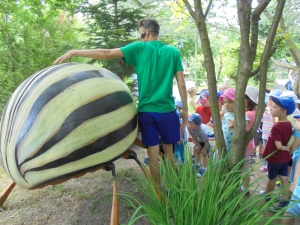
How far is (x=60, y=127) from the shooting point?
5.77 feet

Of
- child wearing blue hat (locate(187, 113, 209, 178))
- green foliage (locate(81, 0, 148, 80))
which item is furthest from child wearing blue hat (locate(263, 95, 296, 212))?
green foliage (locate(81, 0, 148, 80))

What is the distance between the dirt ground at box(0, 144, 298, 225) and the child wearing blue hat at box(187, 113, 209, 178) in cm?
110

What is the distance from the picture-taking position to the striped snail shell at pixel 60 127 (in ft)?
5.69

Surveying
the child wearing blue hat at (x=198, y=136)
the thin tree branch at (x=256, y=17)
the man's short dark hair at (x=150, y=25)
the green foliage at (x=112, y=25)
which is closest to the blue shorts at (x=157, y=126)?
the man's short dark hair at (x=150, y=25)

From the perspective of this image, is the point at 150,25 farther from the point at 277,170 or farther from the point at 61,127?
the point at 277,170

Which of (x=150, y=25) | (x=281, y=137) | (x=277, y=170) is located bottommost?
(x=277, y=170)

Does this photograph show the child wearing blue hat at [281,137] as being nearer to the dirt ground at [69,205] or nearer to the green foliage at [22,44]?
the dirt ground at [69,205]

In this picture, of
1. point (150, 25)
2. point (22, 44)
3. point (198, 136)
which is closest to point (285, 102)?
point (198, 136)

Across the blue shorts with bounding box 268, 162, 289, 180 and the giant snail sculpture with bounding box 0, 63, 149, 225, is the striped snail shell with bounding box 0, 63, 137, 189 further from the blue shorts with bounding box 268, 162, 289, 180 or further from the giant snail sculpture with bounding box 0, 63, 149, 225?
the blue shorts with bounding box 268, 162, 289, 180

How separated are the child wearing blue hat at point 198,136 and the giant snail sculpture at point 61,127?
66.6 inches

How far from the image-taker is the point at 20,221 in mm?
2402

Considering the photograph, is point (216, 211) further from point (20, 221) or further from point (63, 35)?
point (63, 35)

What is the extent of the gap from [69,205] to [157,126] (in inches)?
45.3

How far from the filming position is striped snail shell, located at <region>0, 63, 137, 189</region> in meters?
1.73
